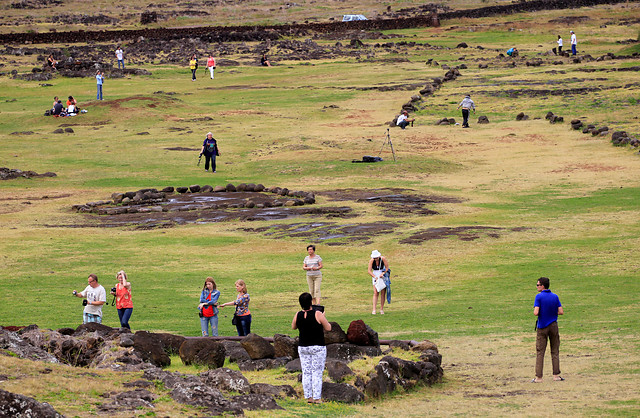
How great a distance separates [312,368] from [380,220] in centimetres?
2301

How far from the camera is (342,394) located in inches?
632

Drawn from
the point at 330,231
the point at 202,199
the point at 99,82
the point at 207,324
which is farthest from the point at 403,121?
the point at 207,324

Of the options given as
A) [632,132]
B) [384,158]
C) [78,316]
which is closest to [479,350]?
[78,316]

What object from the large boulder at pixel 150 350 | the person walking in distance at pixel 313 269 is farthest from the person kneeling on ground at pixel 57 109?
the large boulder at pixel 150 350

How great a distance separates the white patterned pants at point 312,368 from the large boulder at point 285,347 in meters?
2.82

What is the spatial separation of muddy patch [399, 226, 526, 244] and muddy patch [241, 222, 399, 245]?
1.51 meters

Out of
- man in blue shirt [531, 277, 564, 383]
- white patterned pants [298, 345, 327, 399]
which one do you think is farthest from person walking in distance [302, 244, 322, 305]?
white patterned pants [298, 345, 327, 399]

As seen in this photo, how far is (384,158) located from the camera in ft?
177

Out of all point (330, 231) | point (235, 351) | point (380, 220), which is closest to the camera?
Answer: point (235, 351)

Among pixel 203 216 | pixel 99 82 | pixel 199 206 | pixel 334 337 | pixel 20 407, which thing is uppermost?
pixel 99 82

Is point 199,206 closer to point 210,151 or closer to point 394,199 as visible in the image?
point 394,199

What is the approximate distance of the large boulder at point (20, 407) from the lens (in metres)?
11.3

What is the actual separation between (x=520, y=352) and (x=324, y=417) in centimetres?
684

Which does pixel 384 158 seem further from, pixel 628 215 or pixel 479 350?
pixel 479 350
